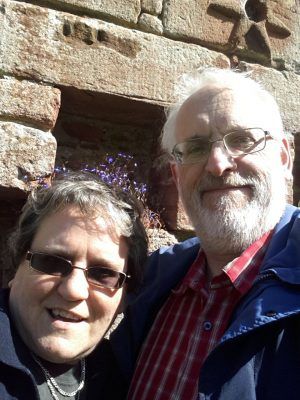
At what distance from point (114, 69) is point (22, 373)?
71.5 inches

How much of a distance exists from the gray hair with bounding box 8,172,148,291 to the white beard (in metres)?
0.27

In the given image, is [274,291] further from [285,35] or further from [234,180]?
[285,35]

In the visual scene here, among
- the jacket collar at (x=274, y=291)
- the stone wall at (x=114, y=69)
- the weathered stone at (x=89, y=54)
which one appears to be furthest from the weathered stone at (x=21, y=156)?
the jacket collar at (x=274, y=291)

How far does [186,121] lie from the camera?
2.34m

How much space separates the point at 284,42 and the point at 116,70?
45.0 inches

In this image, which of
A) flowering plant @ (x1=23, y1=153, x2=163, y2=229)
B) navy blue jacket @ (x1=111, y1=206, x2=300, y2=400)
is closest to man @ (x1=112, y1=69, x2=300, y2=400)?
navy blue jacket @ (x1=111, y1=206, x2=300, y2=400)

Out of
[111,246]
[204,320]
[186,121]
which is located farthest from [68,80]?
[204,320]

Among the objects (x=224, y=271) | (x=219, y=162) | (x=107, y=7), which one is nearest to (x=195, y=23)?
(x=107, y=7)

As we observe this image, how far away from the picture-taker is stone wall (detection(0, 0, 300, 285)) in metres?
2.88

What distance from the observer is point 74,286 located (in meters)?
1.88

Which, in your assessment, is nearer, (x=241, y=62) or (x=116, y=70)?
(x=116, y=70)

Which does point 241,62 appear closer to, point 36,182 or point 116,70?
point 116,70

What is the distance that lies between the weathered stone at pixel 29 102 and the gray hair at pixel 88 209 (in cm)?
81

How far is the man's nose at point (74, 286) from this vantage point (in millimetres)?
1874
